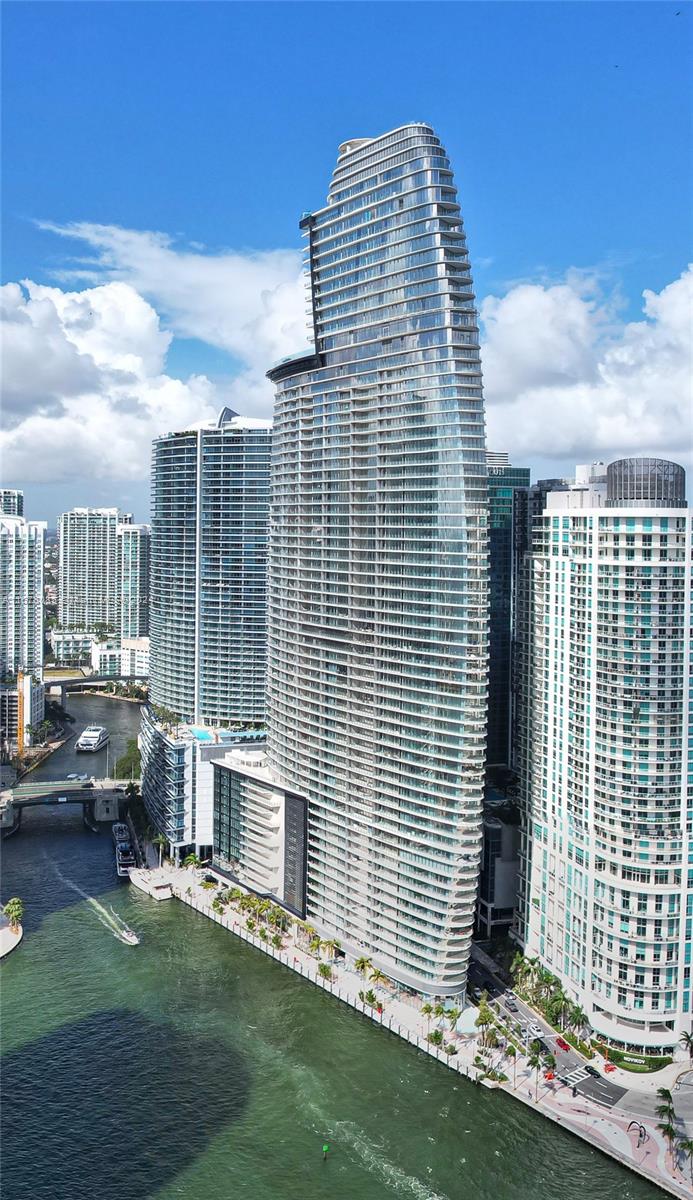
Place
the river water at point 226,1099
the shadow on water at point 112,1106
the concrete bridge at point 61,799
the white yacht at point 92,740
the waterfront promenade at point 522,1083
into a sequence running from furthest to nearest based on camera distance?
1. the white yacht at point 92,740
2. the concrete bridge at point 61,799
3. the waterfront promenade at point 522,1083
4. the shadow on water at point 112,1106
5. the river water at point 226,1099

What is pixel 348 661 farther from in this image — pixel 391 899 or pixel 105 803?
pixel 105 803

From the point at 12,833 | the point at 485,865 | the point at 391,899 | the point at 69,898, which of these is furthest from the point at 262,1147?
the point at 12,833

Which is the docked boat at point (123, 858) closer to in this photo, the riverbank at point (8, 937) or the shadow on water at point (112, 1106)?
the riverbank at point (8, 937)

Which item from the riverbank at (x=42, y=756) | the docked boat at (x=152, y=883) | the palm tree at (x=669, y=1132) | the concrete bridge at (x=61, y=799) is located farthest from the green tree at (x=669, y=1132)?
the riverbank at (x=42, y=756)

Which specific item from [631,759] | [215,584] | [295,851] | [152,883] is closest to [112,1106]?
[295,851]

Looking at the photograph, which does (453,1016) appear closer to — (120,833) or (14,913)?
(14,913)

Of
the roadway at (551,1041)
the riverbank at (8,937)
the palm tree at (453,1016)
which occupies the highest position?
the riverbank at (8,937)

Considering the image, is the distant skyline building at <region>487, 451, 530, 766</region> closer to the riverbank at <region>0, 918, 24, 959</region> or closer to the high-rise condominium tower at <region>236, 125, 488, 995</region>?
the high-rise condominium tower at <region>236, 125, 488, 995</region>
